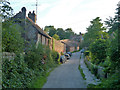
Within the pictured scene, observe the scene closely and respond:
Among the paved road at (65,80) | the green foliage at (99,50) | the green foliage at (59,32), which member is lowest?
the paved road at (65,80)

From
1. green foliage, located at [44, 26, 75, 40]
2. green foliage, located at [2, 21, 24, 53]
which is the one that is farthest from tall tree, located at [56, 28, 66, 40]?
green foliage, located at [2, 21, 24, 53]

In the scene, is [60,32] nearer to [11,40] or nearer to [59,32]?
[59,32]

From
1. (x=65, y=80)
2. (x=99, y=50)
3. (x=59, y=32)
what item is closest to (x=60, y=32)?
(x=59, y=32)

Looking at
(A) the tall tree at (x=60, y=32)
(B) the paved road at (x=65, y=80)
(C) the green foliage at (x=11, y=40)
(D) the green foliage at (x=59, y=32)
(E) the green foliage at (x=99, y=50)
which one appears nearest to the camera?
(C) the green foliage at (x=11, y=40)

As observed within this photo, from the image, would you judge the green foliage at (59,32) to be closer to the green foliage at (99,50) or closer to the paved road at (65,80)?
the green foliage at (99,50)

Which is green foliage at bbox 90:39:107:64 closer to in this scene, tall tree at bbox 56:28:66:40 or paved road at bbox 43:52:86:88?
paved road at bbox 43:52:86:88

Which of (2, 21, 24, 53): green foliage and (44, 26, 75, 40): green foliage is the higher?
(44, 26, 75, 40): green foliage

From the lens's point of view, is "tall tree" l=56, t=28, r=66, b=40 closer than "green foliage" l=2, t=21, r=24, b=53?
No

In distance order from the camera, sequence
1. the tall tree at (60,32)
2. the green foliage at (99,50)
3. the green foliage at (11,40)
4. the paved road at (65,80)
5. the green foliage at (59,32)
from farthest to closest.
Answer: the tall tree at (60,32), the green foliage at (59,32), the green foliage at (99,50), the paved road at (65,80), the green foliage at (11,40)

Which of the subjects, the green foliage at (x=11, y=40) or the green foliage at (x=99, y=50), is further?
the green foliage at (x=99, y=50)

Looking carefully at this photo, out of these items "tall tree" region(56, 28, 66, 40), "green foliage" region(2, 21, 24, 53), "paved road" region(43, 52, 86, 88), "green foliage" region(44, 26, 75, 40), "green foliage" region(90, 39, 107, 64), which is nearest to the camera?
"green foliage" region(2, 21, 24, 53)

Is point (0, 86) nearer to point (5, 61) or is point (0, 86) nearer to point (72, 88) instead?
point (5, 61)

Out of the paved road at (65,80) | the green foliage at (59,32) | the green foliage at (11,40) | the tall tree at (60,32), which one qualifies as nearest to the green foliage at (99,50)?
the paved road at (65,80)

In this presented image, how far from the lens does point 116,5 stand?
672cm
